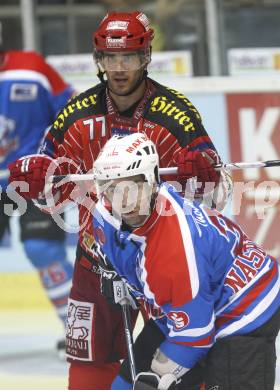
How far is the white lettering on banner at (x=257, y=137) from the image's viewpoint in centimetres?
562

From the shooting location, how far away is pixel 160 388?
2703 mm

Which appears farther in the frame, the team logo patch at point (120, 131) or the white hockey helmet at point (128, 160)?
the team logo patch at point (120, 131)

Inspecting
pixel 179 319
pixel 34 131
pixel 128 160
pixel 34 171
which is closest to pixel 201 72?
pixel 34 131

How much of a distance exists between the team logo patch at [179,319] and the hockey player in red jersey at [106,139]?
1.89 feet

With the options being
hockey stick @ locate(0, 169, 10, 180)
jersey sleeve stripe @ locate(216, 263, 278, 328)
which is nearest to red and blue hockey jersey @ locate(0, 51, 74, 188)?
hockey stick @ locate(0, 169, 10, 180)

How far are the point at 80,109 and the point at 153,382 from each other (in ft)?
3.04

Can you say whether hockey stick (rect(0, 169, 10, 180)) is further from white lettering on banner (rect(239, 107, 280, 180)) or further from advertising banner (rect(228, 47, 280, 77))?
advertising banner (rect(228, 47, 280, 77))

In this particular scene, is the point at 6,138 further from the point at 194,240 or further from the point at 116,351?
the point at 194,240

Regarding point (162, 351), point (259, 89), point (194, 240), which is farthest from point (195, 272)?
point (259, 89)

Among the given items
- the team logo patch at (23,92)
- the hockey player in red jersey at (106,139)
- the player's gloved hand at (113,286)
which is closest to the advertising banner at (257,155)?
the team logo patch at (23,92)

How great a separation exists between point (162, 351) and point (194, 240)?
29 cm

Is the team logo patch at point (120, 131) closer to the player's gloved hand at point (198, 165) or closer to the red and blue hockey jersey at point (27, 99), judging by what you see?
the player's gloved hand at point (198, 165)

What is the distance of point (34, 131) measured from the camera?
15.7 feet

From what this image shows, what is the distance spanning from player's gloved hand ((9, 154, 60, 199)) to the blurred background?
1.62 meters
